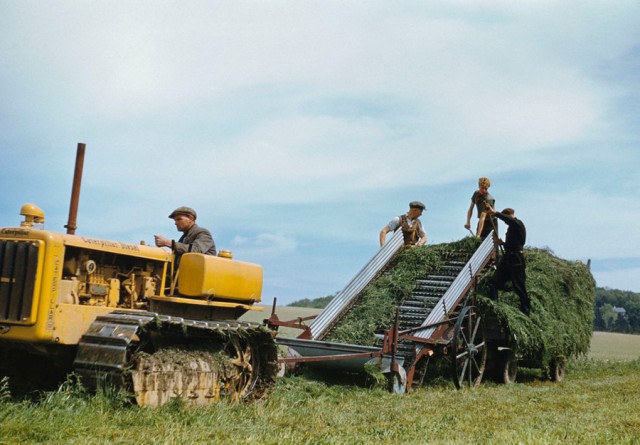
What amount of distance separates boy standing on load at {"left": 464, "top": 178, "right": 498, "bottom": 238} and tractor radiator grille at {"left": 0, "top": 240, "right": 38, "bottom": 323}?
28.5 ft

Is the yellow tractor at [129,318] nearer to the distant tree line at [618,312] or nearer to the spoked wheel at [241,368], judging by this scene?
the spoked wheel at [241,368]

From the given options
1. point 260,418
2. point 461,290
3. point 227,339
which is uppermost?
point 461,290

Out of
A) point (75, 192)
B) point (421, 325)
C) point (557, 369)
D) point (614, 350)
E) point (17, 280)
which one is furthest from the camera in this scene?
point (614, 350)

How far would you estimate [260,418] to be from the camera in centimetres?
709

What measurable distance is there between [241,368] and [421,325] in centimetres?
348

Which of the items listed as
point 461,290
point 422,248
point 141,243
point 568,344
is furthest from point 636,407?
point 141,243

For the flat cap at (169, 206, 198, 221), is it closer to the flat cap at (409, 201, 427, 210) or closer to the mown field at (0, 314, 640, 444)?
the mown field at (0, 314, 640, 444)

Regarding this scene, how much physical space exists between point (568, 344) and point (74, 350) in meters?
8.96

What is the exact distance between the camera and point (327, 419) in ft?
23.4

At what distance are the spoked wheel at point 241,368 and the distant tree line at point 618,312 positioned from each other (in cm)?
6991

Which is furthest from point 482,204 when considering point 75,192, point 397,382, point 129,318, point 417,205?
point 129,318

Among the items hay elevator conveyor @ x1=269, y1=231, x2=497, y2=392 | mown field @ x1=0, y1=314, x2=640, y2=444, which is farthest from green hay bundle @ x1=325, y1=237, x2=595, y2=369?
mown field @ x1=0, y1=314, x2=640, y2=444

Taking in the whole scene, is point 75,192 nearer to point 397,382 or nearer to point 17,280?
point 17,280

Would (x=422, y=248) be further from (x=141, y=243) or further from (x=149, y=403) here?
(x=149, y=403)
